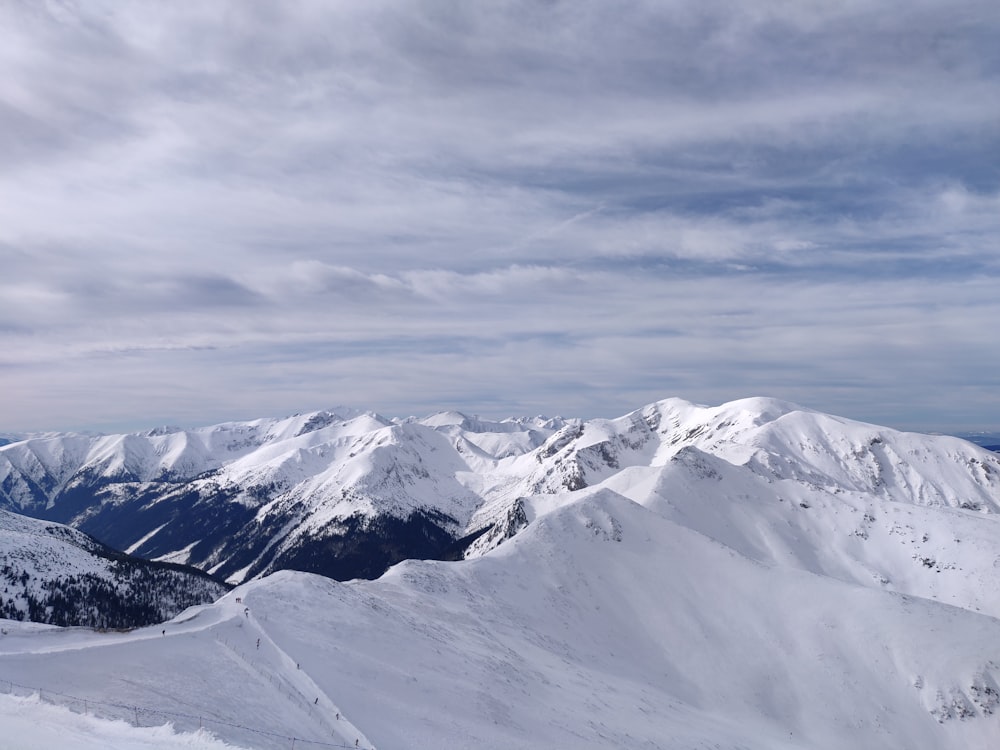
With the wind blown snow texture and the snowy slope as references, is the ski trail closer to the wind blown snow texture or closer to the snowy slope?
the wind blown snow texture

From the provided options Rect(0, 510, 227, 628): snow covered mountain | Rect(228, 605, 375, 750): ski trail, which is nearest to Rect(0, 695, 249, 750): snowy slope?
Rect(228, 605, 375, 750): ski trail

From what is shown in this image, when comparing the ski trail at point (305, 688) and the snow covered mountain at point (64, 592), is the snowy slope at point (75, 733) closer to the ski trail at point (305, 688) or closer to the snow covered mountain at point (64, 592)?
the ski trail at point (305, 688)

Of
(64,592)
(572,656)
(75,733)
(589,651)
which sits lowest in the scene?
(64,592)

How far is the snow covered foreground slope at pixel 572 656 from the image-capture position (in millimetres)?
50469

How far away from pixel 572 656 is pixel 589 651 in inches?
301

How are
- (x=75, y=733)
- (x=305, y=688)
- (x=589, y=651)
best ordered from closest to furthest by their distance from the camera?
(x=75, y=733) < (x=305, y=688) < (x=589, y=651)

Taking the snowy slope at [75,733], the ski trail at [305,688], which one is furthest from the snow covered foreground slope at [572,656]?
the snowy slope at [75,733]

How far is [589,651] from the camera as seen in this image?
112 meters

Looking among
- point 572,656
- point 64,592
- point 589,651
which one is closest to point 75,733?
point 572,656

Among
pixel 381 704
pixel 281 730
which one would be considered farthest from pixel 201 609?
pixel 281 730

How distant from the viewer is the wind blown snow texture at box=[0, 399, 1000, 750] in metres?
51.6

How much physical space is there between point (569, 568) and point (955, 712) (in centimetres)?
7295

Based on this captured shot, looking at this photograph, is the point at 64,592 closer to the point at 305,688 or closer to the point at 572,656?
the point at 572,656

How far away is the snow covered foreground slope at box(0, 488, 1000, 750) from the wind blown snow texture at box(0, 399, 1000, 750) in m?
0.35
